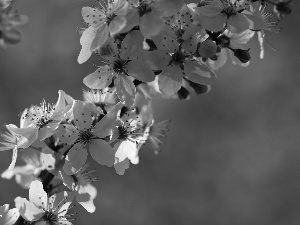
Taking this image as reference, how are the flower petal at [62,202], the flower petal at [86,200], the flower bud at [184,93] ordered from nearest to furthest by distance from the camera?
the flower petal at [62,202] → the flower petal at [86,200] → the flower bud at [184,93]

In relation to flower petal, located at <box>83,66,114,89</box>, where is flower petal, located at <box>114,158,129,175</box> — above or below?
below

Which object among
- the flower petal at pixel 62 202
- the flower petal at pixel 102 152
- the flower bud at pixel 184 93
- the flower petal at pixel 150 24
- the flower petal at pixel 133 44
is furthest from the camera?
the flower bud at pixel 184 93

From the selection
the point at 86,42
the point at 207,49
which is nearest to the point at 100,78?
the point at 86,42

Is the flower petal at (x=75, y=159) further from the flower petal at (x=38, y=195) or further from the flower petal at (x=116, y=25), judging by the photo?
the flower petal at (x=116, y=25)

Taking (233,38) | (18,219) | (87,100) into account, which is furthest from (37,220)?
(233,38)

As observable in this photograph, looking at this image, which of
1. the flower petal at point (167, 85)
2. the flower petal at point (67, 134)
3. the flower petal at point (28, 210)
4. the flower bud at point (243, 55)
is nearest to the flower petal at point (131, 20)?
the flower petal at point (167, 85)

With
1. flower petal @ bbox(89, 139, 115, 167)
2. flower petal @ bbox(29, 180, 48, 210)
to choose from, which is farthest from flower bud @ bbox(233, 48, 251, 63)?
flower petal @ bbox(29, 180, 48, 210)

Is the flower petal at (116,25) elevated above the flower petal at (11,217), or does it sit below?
above

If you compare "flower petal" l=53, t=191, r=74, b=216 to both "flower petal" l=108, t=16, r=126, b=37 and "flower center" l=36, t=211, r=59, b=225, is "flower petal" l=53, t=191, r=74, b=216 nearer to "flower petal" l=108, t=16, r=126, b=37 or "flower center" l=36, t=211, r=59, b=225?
"flower center" l=36, t=211, r=59, b=225

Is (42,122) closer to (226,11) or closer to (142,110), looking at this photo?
(142,110)
